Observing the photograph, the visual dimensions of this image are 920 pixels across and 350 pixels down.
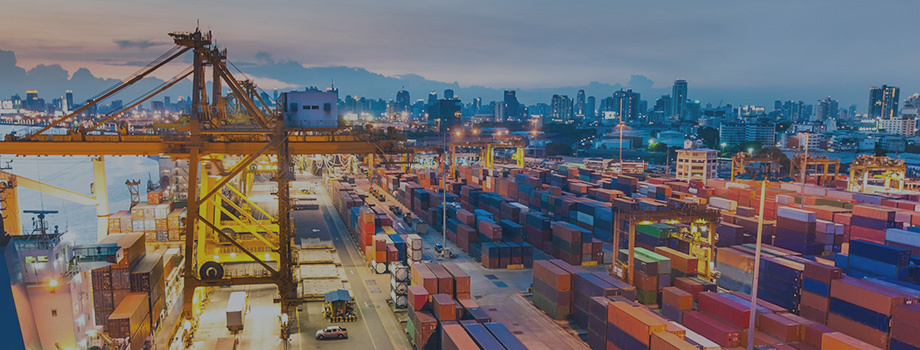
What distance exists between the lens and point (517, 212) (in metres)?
44.9

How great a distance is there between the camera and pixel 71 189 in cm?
9056

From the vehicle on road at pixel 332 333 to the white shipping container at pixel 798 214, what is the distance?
2675 cm

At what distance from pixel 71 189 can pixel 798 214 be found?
333ft

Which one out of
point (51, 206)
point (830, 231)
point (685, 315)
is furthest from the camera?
point (51, 206)

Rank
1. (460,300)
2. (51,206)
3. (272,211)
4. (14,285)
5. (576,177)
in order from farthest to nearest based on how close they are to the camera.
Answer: (51,206) < (576,177) < (272,211) < (460,300) < (14,285)

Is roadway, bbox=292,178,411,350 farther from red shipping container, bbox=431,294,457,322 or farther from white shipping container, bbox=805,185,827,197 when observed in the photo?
white shipping container, bbox=805,185,827,197

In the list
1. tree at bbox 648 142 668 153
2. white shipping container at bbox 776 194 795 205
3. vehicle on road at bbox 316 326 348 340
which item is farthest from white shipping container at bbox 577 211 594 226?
tree at bbox 648 142 668 153

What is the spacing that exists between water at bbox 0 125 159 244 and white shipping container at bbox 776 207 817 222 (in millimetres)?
35344

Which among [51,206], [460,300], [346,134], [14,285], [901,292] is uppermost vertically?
[346,134]

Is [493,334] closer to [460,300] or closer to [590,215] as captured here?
[460,300]

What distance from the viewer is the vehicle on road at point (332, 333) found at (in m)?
24.3

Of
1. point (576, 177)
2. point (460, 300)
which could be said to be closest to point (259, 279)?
point (460, 300)

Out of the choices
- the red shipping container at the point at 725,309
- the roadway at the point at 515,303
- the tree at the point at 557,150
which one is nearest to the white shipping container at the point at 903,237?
the red shipping container at the point at 725,309

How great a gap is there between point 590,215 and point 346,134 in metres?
26.0
